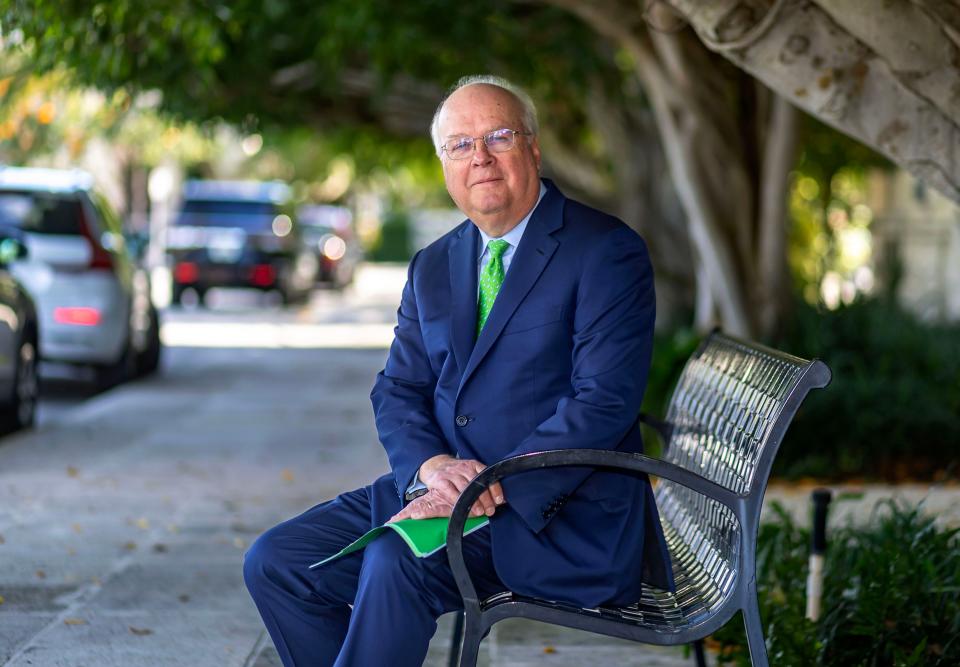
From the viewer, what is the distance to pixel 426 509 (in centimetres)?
367

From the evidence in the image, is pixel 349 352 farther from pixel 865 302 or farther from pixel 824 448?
pixel 824 448

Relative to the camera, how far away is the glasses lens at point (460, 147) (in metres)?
4.00

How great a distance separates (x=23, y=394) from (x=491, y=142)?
7822 millimetres

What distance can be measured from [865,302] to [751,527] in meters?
8.09

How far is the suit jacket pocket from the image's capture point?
153 inches

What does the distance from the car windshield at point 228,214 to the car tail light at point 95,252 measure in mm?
14824

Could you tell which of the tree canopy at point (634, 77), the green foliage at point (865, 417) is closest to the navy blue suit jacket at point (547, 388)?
the tree canopy at point (634, 77)

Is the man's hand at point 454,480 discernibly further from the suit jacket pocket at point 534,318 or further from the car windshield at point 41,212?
the car windshield at point 41,212

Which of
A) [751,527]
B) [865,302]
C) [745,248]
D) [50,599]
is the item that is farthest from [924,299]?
[751,527]

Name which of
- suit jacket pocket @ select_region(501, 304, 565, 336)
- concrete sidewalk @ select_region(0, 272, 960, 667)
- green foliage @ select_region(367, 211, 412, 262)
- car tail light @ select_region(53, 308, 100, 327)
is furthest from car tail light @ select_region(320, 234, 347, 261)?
suit jacket pocket @ select_region(501, 304, 565, 336)

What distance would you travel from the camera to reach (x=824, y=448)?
955 centimetres

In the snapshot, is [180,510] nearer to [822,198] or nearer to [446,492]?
[446,492]

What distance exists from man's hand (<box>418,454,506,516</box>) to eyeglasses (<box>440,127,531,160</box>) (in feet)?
2.60

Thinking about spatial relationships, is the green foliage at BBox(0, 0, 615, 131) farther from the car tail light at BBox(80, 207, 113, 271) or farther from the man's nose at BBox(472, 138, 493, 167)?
the man's nose at BBox(472, 138, 493, 167)
